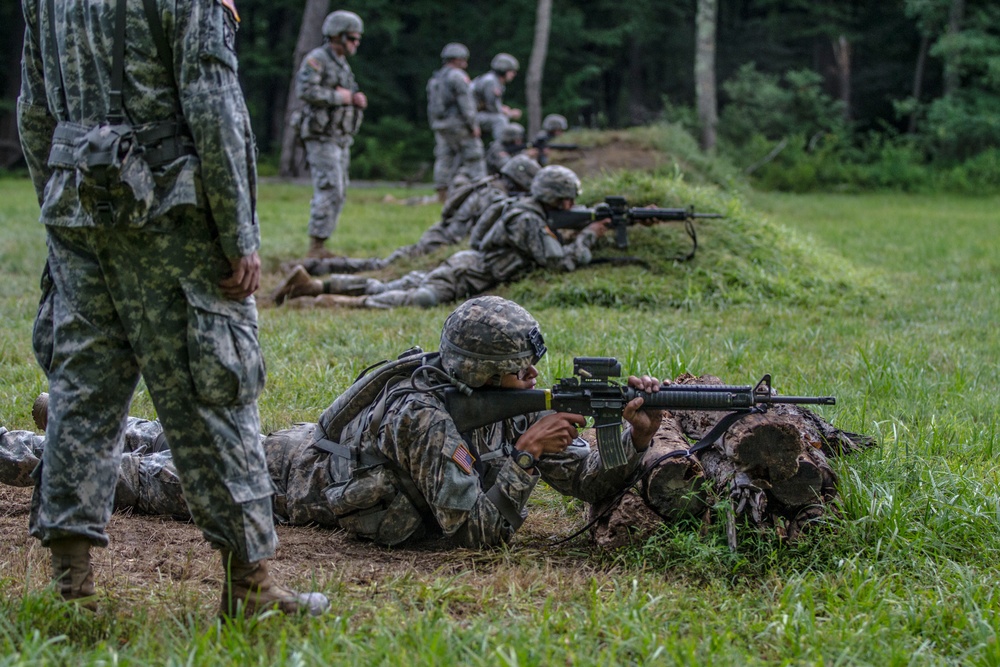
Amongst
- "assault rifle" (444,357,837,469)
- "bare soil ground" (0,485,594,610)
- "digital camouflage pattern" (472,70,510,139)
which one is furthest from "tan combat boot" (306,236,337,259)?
"assault rifle" (444,357,837,469)

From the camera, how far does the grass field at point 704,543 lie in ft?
10.3

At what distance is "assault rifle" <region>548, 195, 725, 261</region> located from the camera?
31.0ft

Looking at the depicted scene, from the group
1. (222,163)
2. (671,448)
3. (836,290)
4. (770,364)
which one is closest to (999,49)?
(836,290)

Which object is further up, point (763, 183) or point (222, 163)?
point (222, 163)

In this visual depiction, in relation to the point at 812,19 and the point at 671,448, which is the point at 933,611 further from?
the point at 812,19

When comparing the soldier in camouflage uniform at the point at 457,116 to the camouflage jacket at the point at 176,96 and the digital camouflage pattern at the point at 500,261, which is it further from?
the camouflage jacket at the point at 176,96

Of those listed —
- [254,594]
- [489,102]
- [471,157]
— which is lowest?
[254,594]

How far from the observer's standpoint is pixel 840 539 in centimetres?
398

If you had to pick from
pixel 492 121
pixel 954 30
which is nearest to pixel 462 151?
pixel 492 121

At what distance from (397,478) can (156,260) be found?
1.44m

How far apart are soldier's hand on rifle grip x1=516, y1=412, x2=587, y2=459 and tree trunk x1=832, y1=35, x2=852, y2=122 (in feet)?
88.3

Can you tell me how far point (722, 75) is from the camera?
32.2 metres

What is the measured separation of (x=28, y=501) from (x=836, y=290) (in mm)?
7162

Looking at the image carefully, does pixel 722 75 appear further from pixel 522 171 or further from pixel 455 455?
pixel 455 455
